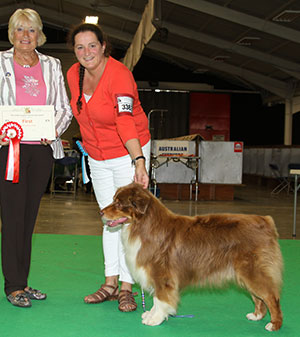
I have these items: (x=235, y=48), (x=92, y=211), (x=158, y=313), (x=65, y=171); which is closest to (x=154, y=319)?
(x=158, y=313)

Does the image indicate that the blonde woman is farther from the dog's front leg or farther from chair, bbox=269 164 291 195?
chair, bbox=269 164 291 195

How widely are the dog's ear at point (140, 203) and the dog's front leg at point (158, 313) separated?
549 millimetres

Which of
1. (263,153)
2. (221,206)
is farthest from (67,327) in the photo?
(263,153)

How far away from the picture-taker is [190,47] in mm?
19750

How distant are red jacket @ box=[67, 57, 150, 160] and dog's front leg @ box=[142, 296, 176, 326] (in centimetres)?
100

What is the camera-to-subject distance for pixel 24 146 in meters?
3.05

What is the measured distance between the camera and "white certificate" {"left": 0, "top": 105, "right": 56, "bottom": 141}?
2984 mm

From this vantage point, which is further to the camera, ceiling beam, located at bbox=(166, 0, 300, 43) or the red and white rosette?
ceiling beam, located at bbox=(166, 0, 300, 43)

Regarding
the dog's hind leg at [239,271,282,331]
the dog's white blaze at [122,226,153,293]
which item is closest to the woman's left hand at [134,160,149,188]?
the dog's white blaze at [122,226,153,293]

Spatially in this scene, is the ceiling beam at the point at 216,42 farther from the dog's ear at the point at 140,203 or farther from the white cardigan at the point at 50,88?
the dog's ear at the point at 140,203

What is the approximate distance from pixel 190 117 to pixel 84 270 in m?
20.9

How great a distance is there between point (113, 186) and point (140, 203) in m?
0.52

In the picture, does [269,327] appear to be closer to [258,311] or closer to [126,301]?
[258,311]

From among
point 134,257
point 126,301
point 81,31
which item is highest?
point 81,31
